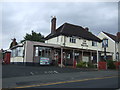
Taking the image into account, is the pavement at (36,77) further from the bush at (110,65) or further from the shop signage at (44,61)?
the bush at (110,65)

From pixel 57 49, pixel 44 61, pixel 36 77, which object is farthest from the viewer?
pixel 57 49

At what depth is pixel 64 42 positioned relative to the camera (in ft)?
92.6

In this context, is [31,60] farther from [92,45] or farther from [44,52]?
[92,45]

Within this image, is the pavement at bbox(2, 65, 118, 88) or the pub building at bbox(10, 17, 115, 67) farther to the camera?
the pub building at bbox(10, 17, 115, 67)

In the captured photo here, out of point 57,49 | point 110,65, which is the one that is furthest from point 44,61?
point 110,65

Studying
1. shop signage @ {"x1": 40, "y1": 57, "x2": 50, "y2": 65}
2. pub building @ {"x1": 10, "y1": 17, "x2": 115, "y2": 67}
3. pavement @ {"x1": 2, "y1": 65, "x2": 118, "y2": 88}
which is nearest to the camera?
pavement @ {"x1": 2, "y1": 65, "x2": 118, "y2": 88}

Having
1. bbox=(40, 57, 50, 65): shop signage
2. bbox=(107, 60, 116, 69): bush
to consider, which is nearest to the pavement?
bbox=(40, 57, 50, 65): shop signage

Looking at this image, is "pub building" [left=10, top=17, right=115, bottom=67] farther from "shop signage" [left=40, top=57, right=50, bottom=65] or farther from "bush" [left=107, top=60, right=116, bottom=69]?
"bush" [left=107, top=60, right=116, bottom=69]

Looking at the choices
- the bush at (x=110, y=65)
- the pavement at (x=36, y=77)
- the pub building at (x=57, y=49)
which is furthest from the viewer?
the pub building at (x=57, y=49)

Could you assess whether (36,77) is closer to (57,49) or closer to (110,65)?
(57,49)

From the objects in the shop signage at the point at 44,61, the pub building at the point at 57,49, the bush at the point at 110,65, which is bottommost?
the bush at the point at 110,65

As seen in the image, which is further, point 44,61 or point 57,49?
point 57,49

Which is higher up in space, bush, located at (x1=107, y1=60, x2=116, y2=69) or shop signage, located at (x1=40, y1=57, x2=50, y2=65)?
shop signage, located at (x1=40, y1=57, x2=50, y2=65)

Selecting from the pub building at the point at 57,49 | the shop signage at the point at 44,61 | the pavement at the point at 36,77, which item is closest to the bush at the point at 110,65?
the pub building at the point at 57,49
